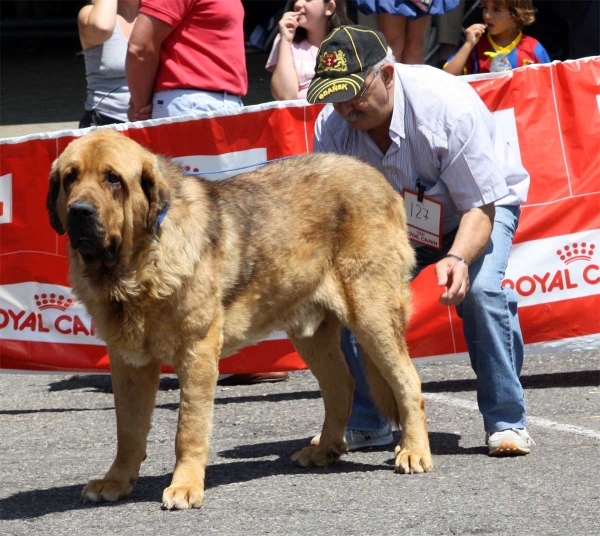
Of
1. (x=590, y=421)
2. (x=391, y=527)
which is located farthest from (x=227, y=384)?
(x=391, y=527)

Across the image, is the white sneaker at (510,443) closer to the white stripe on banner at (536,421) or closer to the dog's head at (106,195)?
the white stripe on banner at (536,421)

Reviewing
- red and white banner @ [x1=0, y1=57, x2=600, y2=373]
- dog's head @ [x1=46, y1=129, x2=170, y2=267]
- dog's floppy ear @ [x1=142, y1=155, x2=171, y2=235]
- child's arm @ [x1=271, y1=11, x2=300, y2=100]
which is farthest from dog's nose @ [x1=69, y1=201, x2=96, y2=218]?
child's arm @ [x1=271, y1=11, x2=300, y2=100]

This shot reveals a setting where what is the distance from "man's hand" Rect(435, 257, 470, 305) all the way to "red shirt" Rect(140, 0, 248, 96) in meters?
2.53

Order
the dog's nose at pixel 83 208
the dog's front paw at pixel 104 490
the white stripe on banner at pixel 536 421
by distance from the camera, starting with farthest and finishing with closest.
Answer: the white stripe on banner at pixel 536 421 < the dog's front paw at pixel 104 490 < the dog's nose at pixel 83 208

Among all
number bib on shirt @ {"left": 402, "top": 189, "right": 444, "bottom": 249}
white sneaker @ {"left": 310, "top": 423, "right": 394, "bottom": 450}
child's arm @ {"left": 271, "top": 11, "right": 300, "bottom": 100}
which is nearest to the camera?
number bib on shirt @ {"left": 402, "top": 189, "right": 444, "bottom": 249}

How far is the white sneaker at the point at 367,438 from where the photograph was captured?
5.50 metres

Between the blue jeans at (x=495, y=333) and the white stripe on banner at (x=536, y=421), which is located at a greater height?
the blue jeans at (x=495, y=333)

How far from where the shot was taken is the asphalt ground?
4.15 meters

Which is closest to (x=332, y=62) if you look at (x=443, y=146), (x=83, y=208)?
(x=443, y=146)

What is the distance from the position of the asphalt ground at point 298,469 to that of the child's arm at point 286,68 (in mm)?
2027

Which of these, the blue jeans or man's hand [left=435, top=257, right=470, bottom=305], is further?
the blue jeans

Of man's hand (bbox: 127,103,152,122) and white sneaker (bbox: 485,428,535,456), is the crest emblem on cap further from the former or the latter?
man's hand (bbox: 127,103,152,122)

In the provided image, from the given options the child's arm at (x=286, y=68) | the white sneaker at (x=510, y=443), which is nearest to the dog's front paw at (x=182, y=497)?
the white sneaker at (x=510, y=443)

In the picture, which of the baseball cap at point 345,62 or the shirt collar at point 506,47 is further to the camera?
the shirt collar at point 506,47
